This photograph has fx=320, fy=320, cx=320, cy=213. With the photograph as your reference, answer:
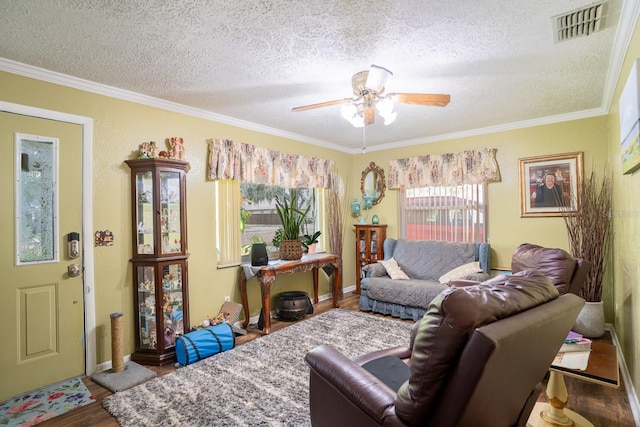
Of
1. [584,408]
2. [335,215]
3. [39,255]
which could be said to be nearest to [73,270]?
[39,255]

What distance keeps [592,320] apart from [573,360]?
1804mm

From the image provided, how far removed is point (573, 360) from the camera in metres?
2.02

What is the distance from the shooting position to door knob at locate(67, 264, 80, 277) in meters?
2.72

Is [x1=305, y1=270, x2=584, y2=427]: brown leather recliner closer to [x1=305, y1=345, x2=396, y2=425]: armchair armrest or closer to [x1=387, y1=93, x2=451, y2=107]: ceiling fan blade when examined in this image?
[x1=305, y1=345, x2=396, y2=425]: armchair armrest

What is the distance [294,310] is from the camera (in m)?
4.07

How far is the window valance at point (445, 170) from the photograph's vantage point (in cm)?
442

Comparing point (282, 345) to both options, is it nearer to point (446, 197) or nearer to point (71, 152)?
point (71, 152)

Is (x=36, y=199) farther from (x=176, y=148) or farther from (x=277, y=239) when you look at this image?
(x=277, y=239)

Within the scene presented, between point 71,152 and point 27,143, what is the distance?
28 cm

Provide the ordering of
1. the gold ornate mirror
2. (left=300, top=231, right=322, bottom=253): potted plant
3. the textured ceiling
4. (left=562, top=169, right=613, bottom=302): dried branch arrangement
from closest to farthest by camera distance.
A: the textured ceiling
(left=562, top=169, right=613, bottom=302): dried branch arrangement
(left=300, top=231, right=322, bottom=253): potted plant
the gold ornate mirror

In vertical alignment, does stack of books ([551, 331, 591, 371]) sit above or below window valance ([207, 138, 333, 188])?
below

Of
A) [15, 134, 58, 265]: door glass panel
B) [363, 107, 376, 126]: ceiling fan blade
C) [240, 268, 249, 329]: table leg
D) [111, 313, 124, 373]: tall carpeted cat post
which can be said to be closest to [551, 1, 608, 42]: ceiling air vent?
[363, 107, 376, 126]: ceiling fan blade

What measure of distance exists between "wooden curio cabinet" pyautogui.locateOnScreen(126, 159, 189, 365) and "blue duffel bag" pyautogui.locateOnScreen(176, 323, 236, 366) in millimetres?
185

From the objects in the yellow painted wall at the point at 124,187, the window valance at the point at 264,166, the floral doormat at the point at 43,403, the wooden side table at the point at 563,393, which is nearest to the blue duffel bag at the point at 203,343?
the yellow painted wall at the point at 124,187
